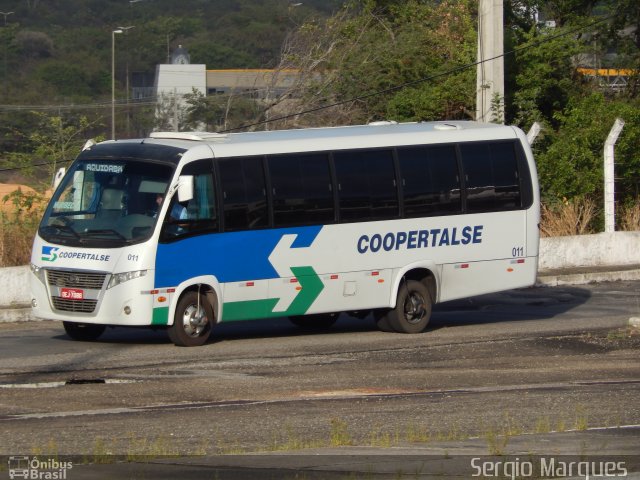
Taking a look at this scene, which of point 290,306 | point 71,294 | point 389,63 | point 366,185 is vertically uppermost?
point 389,63

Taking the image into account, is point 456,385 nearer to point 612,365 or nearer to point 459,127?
point 612,365

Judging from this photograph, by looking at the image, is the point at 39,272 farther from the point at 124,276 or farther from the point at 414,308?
the point at 414,308

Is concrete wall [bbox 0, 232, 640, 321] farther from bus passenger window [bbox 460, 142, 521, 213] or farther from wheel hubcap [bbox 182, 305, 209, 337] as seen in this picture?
wheel hubcap [bbox 182, 305, 209, 337]

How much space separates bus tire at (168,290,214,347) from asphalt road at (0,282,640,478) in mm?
175

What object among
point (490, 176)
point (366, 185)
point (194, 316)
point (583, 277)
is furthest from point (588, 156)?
point (194, 316)

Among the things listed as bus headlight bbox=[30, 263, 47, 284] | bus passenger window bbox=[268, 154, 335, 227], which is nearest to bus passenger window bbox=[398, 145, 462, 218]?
bus passenger window bbox=[268, 154, 335, 227]

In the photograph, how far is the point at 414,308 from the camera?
16844 mm

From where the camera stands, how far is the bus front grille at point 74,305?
14.6m

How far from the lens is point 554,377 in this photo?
13117 millimetres

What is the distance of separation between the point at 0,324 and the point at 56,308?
9.85 feet

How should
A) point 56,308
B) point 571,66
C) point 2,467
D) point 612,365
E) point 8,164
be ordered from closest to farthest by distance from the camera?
1. point 2,467
2. point 612,365
3. point 56,308
4. point 8,164
5. point 571,66

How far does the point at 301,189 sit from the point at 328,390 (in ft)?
14.6

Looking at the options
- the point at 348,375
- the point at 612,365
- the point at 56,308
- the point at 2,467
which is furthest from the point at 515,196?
the point at 2,467

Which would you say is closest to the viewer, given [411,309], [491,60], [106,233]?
Answer: [106,233]
